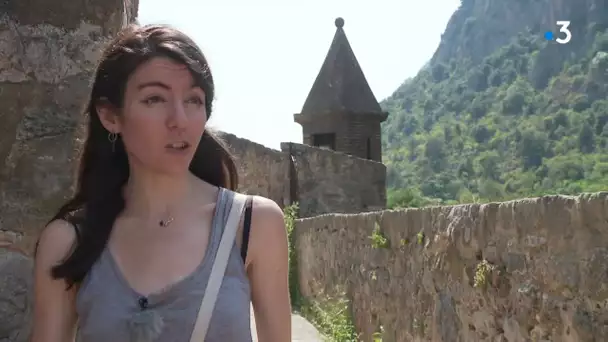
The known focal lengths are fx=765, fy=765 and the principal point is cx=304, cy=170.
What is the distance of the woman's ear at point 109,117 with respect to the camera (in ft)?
5.16

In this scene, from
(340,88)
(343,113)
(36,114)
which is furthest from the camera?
(340,88)

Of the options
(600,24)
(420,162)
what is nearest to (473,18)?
(600,24)

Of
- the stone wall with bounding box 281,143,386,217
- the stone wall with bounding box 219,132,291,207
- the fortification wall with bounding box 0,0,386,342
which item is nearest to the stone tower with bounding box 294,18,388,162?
the stone wall with bounding box 281,143,386,217

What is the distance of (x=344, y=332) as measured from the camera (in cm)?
740

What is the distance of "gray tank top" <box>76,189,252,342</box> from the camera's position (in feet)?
4.43

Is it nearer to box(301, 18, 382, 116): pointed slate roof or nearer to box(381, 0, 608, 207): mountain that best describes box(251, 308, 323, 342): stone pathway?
box(301, 18, 382, 116): pointed slate roof

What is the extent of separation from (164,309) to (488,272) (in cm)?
299

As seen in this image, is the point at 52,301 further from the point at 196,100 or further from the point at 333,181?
the point at 333,181

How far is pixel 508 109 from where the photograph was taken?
74.2 m

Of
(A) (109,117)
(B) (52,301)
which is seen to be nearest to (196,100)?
(A) (109,117)

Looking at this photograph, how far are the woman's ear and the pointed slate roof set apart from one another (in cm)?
2135

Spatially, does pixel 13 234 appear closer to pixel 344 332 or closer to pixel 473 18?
pixel 344 332

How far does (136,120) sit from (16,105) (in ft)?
2.38

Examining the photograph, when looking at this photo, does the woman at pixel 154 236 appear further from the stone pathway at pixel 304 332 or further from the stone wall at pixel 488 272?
the stone pathway at pixel 304 332
